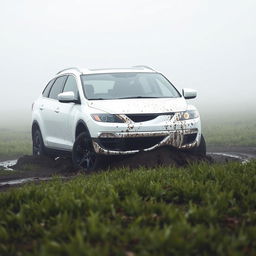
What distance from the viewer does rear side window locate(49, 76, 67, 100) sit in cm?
1240

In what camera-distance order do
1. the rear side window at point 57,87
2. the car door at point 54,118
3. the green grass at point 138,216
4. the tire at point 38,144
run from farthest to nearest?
1. the tire at point 38,144
2. the rear side window at point 57,87
3. the car door at point 54,118
4. the green grass at point 138,216

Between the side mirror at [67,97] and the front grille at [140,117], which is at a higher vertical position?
the side mirror at [67,97]

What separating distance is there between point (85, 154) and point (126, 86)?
5.16 feet

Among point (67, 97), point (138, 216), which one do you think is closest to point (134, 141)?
point (67, 97)

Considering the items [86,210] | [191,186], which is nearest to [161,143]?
[191,186]

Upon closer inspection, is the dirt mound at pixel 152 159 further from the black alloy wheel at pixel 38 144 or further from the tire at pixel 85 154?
the black alloy wheel at pixel 38 144

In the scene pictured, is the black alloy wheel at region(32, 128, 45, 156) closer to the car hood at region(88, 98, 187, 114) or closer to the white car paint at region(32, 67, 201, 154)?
the white car paint at region(32, 67, 201, 154)

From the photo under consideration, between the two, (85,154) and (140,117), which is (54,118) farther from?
(140,117)

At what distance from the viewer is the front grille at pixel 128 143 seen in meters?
10.0

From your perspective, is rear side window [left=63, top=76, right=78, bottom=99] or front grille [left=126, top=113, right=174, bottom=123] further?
rear side window [left=63, top=76, right=78, bottom=99]

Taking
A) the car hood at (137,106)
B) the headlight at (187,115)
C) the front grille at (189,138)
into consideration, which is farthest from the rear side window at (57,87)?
the front grille at (189,138)

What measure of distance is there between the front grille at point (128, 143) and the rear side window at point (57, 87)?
264 centimetres

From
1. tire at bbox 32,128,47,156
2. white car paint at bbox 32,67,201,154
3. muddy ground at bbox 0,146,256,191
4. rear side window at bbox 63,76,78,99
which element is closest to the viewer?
white car paint at bbox 32,67,201,154

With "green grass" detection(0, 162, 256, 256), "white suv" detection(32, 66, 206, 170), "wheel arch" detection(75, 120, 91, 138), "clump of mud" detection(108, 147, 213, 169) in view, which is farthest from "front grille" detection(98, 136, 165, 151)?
"green grass" detection(0, 162, 256, 256)
